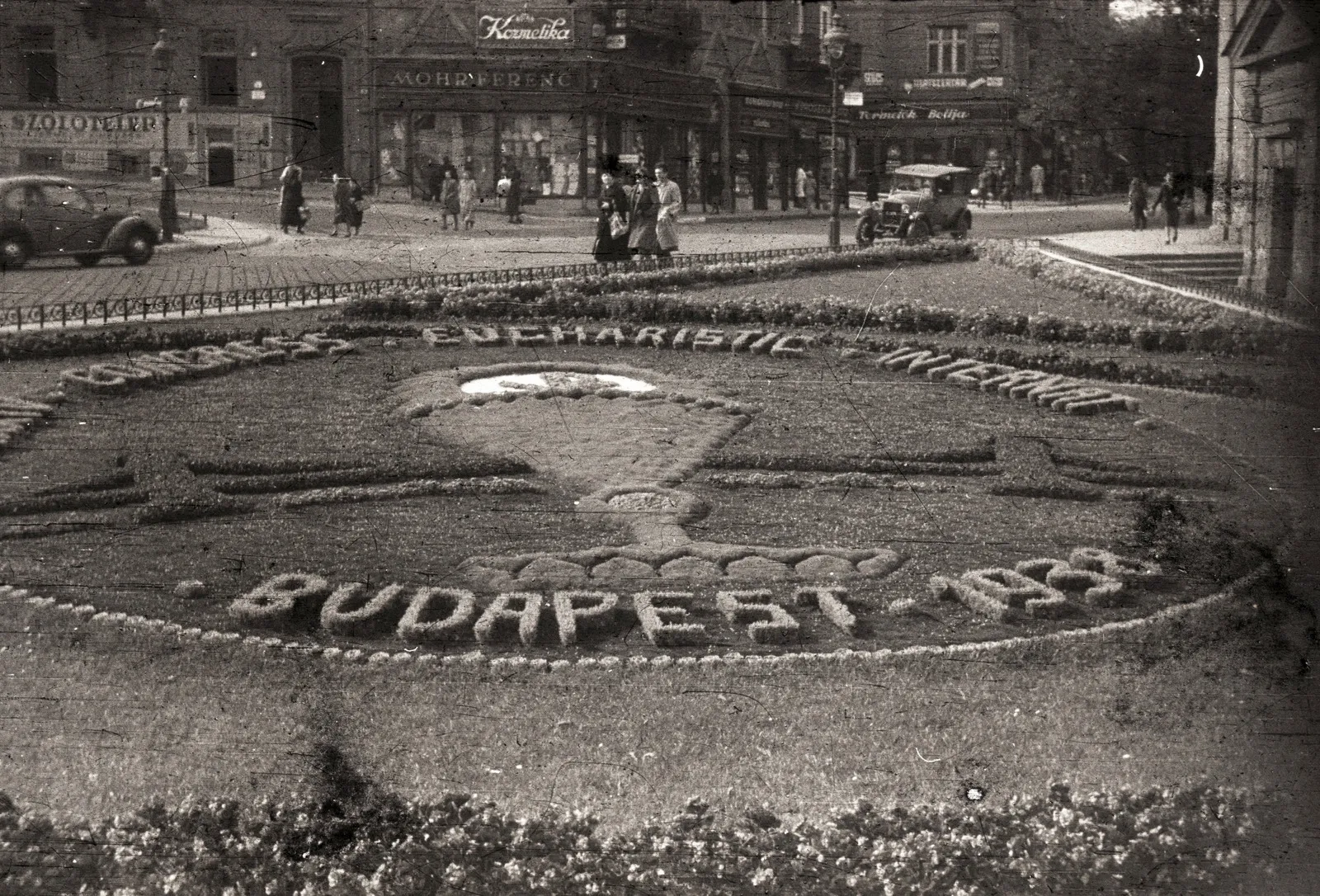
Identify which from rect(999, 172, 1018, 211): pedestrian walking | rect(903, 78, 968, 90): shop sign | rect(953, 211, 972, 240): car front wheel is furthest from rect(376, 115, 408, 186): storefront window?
rect(953, 211, 972, 240): car front wheel

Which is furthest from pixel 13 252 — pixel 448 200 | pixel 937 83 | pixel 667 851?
pixel 937 83

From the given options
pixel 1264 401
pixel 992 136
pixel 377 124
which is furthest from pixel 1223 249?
pixel 377 124

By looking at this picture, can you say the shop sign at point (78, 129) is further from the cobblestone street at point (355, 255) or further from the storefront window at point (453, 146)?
the storefront window at point (453, 146)

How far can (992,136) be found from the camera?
7.14m

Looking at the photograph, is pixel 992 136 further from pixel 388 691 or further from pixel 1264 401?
pixel 388 691

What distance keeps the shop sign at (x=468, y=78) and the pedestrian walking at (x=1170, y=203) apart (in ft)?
Answer: 8.45

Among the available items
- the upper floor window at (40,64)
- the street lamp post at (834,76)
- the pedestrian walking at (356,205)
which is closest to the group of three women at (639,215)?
the street lamp post at (834,76)

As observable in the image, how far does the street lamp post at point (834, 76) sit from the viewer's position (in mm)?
6562

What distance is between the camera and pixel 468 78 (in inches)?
257

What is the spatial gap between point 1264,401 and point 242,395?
476 centimetres

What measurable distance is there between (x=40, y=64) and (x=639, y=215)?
2.71m

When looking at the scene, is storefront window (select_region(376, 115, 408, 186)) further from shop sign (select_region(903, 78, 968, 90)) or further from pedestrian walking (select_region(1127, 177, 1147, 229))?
pedestrian walking (select_region(1127, 177, 1147, 229))

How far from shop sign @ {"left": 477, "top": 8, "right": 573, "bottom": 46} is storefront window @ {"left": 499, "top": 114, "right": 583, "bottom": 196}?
319mm

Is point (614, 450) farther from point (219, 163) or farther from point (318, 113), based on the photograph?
point (219, 163)
